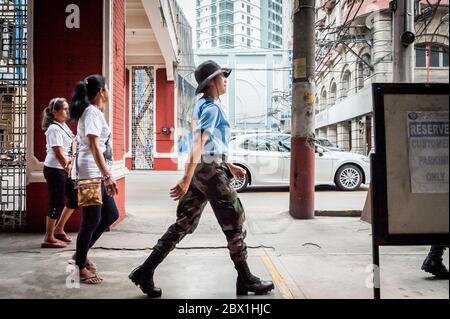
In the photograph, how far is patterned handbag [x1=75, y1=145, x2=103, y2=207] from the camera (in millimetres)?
3369

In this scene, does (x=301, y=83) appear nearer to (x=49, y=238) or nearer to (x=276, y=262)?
(x=276, y=262)

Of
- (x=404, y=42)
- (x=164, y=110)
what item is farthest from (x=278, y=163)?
(x=164, y=110)

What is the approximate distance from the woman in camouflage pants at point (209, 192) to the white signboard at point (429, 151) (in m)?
1.30

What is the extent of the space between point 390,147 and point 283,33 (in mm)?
26475

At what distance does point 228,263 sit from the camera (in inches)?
165

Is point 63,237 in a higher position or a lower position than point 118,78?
lower

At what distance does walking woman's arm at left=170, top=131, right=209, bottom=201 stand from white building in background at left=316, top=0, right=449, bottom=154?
1057 cm

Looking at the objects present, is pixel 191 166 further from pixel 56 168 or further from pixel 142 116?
pixel 142 116

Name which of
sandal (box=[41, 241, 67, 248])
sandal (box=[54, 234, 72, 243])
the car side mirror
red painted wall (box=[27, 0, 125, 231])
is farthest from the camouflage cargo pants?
the car side mirror

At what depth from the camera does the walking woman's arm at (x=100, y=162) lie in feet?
10.9

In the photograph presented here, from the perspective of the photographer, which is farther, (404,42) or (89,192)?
(404,42)

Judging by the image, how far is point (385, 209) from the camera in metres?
2.49

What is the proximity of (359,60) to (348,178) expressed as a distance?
11.0 m

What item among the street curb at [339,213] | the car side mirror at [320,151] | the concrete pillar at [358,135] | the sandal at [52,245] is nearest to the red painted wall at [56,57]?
the sandal at [52,245]
